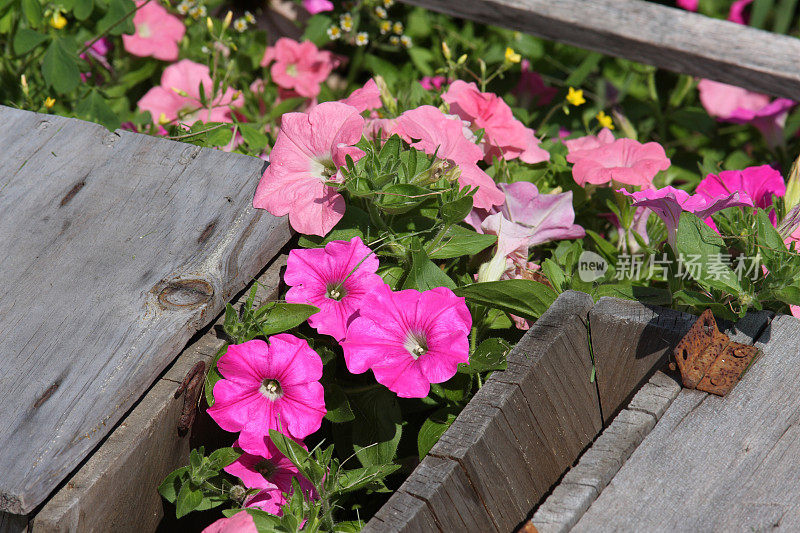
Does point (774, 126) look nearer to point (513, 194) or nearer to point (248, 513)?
point (513, 194)

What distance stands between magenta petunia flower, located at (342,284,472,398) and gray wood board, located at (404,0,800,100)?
1.13 meters

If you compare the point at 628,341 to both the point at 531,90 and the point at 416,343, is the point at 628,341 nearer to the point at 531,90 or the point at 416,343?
the point at 416,343

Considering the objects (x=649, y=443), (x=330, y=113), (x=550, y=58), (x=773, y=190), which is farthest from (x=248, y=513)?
(x=550, y=58)

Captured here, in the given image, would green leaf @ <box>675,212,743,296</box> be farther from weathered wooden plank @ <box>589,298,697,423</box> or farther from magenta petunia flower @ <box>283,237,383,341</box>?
magenta petunia flower @ <box>283,237,383,341</box>

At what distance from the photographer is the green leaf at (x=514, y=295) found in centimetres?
125

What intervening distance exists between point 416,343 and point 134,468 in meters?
0.45

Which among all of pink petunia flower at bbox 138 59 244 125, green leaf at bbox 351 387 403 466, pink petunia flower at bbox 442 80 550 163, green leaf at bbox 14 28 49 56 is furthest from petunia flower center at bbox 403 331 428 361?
green leaf at bbox 14 28 49 56

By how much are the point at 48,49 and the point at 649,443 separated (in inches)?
68.5

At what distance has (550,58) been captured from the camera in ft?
8.60

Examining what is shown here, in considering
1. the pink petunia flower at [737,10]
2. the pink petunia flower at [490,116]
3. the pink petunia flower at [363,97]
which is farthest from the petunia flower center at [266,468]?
the pink petunia flower at [737,10]

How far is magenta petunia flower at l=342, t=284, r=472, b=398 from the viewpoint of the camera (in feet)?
3.63

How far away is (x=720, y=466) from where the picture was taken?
3.10ft

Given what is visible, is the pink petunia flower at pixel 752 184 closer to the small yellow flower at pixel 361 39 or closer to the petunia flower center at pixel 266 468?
the petunia flower center at pixel 266 468

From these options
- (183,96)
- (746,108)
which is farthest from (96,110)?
(746,108)
